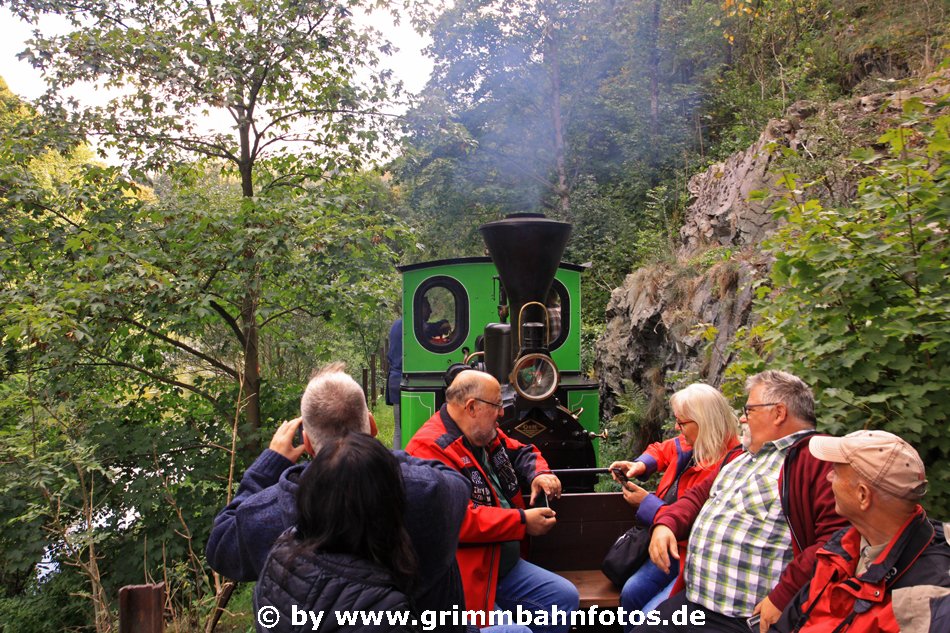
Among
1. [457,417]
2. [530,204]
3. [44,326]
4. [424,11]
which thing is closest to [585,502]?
[457,417]

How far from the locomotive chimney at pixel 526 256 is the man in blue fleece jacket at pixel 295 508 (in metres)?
2.99

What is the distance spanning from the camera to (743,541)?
2648 mm

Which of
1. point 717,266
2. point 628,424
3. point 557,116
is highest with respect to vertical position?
point 557,116

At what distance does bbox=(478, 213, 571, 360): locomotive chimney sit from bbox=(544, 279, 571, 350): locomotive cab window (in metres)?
1.88

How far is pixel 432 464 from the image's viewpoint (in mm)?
2291

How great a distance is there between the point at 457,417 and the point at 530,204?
15.9 meters

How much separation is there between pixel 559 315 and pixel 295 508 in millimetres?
5644

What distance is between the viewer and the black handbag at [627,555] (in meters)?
3.25

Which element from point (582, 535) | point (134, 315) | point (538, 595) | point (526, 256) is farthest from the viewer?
point (134, 315)

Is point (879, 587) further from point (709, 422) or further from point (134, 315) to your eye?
point (134, 315)

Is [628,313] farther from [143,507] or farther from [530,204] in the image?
[530,204]

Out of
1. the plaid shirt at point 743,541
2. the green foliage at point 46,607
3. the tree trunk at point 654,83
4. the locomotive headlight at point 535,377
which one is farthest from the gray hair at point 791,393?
→ the tree trunk at point 654,83
